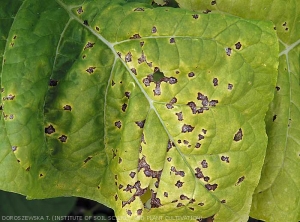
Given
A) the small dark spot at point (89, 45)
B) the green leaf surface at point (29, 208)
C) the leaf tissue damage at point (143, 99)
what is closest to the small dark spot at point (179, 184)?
the leaf tissue damage at point (143, 99)

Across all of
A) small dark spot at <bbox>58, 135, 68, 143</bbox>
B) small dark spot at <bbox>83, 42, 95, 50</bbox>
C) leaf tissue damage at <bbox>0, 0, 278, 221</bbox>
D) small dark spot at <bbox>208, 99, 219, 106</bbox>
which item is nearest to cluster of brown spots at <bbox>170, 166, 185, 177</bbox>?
leaf tissue damage at <bbox>0, 0, 278, 221</bbox>

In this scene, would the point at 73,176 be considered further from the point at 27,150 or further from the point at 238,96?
the point at 238,96

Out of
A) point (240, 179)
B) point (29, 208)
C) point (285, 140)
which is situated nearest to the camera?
point (240, 179)

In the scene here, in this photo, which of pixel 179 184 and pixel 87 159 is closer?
pixel 179 184

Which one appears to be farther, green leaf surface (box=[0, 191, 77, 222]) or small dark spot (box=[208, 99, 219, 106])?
green leaf surface (box=[0, 191, 77, 222])

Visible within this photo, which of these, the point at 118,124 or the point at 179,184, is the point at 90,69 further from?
the point at 179,184

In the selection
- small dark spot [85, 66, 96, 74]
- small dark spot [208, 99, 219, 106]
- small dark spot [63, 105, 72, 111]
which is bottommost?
small dark spot [63, 105, 72, 111]

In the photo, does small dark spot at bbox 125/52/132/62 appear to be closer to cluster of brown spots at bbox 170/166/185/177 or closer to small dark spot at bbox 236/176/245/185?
cluster of brown spots at bbox 170/166/185/177

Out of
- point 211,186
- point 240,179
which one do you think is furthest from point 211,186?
point 240,179
